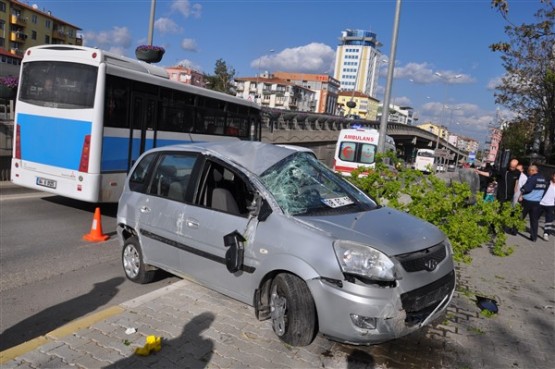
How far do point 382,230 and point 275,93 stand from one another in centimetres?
11319

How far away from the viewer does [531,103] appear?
20234mm

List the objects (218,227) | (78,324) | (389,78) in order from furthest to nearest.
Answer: (389,78), (218,227), (78,324)

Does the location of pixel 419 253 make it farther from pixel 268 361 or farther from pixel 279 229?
pixel 268 361

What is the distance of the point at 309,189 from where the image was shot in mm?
4461

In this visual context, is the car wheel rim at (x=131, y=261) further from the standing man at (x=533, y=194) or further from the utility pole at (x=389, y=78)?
the utility pole at (x=389, y=78)

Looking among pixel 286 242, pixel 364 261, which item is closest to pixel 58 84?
pixel 286 242

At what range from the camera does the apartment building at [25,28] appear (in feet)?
234

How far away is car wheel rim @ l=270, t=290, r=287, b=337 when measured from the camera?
377 cm

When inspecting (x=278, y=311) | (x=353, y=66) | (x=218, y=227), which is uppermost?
(x=353, y=66)

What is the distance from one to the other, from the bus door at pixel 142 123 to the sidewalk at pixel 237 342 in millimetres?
4964

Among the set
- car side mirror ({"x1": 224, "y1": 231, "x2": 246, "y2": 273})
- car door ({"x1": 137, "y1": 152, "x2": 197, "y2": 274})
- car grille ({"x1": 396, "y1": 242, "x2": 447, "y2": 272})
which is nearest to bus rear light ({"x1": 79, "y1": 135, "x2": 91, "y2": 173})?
car door ({"x1": 137, "y1": 152, "x2": 197, "y2": 274})

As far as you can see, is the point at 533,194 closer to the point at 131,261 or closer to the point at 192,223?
the point at 192,223

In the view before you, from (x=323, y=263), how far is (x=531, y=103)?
20.6 m

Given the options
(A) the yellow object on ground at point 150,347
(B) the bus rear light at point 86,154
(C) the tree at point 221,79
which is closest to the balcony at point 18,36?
(C) the tree at point 221,79
